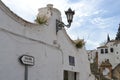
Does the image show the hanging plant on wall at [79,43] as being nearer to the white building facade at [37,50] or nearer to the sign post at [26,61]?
the white building facade at [37,50]

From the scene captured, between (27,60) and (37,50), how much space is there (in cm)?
76

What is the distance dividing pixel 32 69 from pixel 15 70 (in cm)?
86

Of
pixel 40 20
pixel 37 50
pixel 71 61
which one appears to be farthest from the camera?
pixel 71 61

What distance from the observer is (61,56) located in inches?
→ 400

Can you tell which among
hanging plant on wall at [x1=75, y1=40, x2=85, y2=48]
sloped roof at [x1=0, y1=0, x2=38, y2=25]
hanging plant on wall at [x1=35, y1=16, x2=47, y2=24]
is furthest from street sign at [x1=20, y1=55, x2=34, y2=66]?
hanging plant on wall at [x1=75, y1=40, x2=85, y2=48]

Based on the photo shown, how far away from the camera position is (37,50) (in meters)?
8.55

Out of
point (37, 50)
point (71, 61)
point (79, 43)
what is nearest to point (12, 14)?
point (37, 50)

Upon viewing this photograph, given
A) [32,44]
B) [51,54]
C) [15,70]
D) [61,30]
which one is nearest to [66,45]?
[61,30]

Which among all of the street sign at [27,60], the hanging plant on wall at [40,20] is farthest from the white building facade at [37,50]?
the hanging plant on wall at [40,20]

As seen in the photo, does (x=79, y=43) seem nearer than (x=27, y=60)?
No

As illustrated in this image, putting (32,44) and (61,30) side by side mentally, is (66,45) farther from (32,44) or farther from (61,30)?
A: (32,44)

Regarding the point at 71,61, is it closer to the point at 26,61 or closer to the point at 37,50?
the point at 37,50

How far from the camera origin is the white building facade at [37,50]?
717 centimetres

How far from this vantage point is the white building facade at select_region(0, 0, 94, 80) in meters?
7.17
